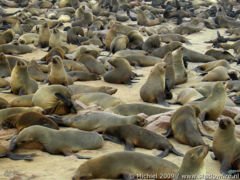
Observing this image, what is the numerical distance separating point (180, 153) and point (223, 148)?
19.5 inches

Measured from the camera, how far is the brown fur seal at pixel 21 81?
7.52 m

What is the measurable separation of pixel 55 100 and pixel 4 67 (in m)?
3.10

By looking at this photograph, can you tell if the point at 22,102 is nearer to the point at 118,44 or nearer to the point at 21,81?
the point at 21,81

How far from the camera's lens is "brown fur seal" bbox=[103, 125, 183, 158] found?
499 cm

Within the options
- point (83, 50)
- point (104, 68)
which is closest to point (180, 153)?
point (104, 68)

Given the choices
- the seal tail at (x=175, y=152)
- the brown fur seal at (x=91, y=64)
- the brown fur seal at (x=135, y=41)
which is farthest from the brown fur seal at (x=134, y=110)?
the brown fur seal at (x=135, y=41)

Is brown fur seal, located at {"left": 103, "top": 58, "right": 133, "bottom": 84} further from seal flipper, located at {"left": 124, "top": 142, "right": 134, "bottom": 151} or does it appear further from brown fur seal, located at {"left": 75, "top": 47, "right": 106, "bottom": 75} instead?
seal flipper, located at {"left": 124, "top": 142, "right": 134, "bottom": 151}

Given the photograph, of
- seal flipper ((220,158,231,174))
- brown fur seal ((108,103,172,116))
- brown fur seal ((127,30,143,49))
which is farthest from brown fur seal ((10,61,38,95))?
brown fur seal ((127,30,143,49))

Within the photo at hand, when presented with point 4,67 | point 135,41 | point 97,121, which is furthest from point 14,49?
point 97,121

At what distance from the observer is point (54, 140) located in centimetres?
473

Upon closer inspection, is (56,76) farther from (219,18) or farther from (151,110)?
(219,18)

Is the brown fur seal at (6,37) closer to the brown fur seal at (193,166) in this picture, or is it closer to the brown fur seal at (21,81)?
the brown fur seal at (21,81)

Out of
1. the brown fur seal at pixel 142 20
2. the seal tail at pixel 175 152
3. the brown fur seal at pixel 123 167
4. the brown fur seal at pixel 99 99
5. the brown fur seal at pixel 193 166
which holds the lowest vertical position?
the brown fur seal at pixel 142 20

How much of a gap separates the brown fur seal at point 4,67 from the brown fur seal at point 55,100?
2.74m
